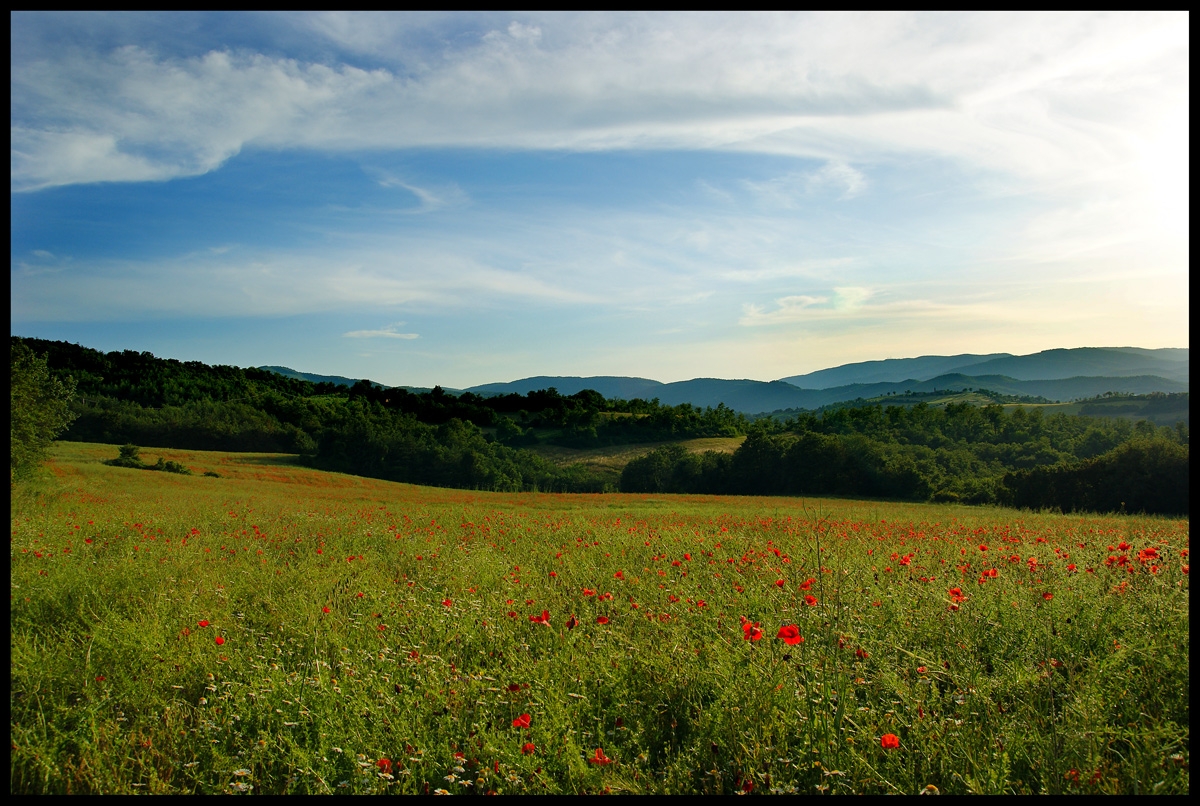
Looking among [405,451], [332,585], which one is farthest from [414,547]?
[405,451]

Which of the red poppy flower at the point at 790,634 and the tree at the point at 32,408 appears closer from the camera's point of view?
the red poppy flower at the point at 790,634

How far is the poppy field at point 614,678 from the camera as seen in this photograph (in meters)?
2.79

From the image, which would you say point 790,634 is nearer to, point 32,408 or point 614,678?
point 614,678

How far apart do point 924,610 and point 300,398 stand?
99313 mm

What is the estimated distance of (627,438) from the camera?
95.6 metres

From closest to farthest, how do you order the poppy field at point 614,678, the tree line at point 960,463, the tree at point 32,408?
the poppy field at point 614,678, the tree at point 32,408, the tree line at point 960,463

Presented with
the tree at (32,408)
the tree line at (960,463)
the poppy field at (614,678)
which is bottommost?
the tree line at (960,463)

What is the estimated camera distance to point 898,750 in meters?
2.83

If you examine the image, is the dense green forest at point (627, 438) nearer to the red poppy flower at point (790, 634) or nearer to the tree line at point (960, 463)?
the tree line at point (960, 463)

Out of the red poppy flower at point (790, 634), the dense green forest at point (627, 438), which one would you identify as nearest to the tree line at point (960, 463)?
the dense green forest at point (627, 438)

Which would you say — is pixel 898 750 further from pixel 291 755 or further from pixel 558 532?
pixel 558 532

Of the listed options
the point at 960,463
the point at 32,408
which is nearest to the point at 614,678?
the point at 32,408

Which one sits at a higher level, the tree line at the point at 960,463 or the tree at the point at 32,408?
the tree at the point at 32,408

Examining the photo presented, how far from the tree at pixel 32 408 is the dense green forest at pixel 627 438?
295 centimetres
